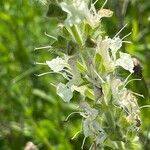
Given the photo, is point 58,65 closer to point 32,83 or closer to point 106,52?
point 106,52

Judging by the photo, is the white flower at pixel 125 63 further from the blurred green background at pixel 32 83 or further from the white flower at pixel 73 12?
the blurred green background at pixel 32 83

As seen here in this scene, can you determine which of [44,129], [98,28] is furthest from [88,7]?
[44,129]

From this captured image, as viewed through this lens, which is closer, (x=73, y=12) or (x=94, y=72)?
(x=73, y=12)

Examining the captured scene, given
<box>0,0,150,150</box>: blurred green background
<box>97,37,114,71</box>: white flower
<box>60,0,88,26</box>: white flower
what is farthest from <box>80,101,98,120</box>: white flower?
<box>0,0,150,150</box>: blurred green background

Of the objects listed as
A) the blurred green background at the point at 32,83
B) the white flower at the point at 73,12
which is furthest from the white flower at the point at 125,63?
the blurred green background at the point at 32,83

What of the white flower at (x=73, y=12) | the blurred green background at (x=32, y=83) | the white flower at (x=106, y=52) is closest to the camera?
the white flower at (x=73, y=12)

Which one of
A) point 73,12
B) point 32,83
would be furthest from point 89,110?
point 32,83
